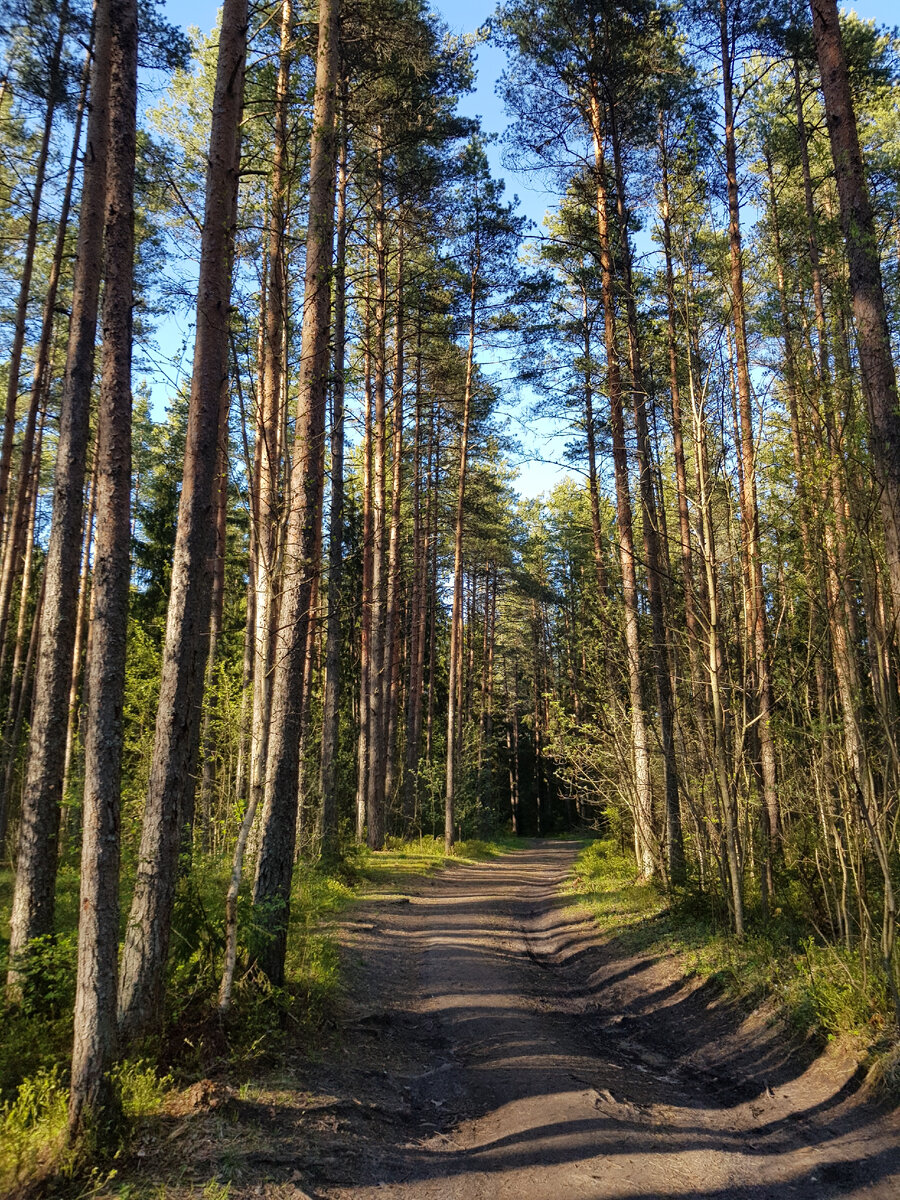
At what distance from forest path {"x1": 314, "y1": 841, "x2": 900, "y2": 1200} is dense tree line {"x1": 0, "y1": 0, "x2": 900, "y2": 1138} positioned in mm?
1151

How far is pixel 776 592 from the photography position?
25.2ft

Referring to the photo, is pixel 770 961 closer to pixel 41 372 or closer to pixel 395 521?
pixel 41 372

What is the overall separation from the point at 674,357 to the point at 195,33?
10.7 m

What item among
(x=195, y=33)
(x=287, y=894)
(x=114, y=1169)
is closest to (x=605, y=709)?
(x=287, y=894)

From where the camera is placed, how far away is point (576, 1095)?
5000 millimetres

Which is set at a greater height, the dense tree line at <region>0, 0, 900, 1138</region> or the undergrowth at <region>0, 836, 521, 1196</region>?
the dense tree line at <region>0, 0, 900, 1138</region>

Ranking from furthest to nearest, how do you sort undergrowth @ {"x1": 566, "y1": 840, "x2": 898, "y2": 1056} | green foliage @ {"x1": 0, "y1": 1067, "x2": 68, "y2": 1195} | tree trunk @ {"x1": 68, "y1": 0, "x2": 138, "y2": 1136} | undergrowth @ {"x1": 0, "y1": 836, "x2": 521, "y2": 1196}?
undergrowth @ {"x1": 566, "y1": 840, "x2": 898, "y2": 1056}
tree trunk @ {"x1": 68, "y1": 0, "x2": 138, "y2": 1136}
undergrowth @ {"x1": 0, "y1": 836, "x2": 521, "y2": 1196}
green foliage @ {"x1": 0, "y1": 1067, "x2": 68, "y2": 1195}

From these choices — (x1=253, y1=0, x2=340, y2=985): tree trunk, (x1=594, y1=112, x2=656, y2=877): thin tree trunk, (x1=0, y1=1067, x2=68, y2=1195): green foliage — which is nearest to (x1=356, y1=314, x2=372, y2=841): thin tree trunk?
(x1=594, y1=112, x2=656, y2=877): thin tree trunk

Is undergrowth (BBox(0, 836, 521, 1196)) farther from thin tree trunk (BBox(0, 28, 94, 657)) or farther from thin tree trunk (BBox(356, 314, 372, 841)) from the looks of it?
thin tree trunk (BBox(356, 314, 372, 841))

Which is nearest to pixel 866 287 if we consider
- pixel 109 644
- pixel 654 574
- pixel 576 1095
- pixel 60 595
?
pixel 654 574

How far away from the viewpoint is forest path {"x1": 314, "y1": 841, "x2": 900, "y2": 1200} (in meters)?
4.03

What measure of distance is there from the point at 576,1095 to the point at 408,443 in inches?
783

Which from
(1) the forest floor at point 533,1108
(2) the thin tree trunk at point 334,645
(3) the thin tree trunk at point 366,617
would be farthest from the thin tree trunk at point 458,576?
(1) the forest floor at point 533,1108

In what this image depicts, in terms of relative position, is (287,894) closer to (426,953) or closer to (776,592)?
(426,953)
